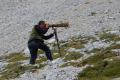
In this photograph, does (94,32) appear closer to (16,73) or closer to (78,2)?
(16,73)

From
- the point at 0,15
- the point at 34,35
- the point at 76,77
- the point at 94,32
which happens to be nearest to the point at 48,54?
the point at 34,35

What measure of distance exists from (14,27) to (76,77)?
44.8 meters

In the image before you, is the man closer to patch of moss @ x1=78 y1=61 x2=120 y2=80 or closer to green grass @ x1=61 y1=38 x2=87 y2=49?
patch of moss @ x1=78 y1=61 x2=120 y2=80

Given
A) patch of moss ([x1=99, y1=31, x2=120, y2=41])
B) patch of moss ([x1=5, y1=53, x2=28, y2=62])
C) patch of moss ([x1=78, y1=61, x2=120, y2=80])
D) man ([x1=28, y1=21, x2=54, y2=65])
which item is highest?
patch of moss ([x1=78, y1=61, x2=120, y2=80])

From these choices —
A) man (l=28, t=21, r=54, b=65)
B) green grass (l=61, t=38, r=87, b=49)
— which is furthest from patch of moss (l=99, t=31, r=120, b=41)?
man (l=28, t=21, r=54, b=65)

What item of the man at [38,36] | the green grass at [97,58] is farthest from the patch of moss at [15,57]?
the green grass at [97,58]

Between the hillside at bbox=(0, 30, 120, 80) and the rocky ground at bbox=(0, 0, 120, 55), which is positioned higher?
the hillside at bbox=(0, 30, 120, 80)

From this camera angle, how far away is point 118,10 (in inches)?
2544

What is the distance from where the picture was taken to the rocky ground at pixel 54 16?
55847mm

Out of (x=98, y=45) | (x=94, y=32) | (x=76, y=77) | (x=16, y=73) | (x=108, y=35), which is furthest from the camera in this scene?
(x=94, y=32)

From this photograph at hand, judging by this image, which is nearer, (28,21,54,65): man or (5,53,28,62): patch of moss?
(28,21,54,65): man

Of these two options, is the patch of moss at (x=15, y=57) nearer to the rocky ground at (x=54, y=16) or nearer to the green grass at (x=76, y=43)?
the rocky ground at (x=54, y=16)

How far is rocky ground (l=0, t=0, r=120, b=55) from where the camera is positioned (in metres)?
55.8

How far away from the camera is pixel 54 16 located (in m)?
71.4
